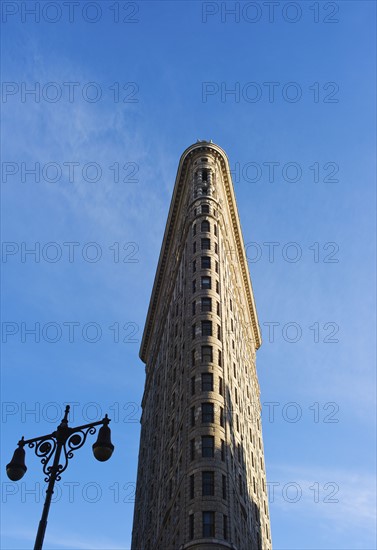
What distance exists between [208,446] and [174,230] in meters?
50.1

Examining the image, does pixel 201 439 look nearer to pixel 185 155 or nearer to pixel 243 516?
pixel 243 516

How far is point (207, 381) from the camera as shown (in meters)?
50.4

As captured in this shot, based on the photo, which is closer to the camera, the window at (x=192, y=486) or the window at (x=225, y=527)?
the window at (x=225, y=527)

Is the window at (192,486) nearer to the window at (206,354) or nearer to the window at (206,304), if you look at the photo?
the window at (206,354)

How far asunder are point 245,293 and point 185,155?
89.3 ft

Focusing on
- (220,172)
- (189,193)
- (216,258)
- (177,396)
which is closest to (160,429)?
(177,396)

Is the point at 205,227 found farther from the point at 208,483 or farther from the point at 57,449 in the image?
the point at 57,449

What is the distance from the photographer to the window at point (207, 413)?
155 feet

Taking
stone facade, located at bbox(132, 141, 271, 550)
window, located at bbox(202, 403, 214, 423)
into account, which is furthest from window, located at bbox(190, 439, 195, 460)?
window, located at bbox(202, 403, 214, 423)

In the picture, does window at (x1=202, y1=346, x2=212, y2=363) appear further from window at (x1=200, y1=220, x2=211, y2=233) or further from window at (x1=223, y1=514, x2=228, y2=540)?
window at (x1=200, y1=220, x2=211, y2=233)

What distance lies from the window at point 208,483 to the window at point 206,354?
12.0 metres

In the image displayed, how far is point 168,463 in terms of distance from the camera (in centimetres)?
5406

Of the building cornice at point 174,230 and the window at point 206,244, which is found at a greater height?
the building cornice at point 174,230

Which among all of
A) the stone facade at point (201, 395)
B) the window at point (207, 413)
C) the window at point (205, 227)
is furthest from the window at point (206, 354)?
the window at point (205, 227)
